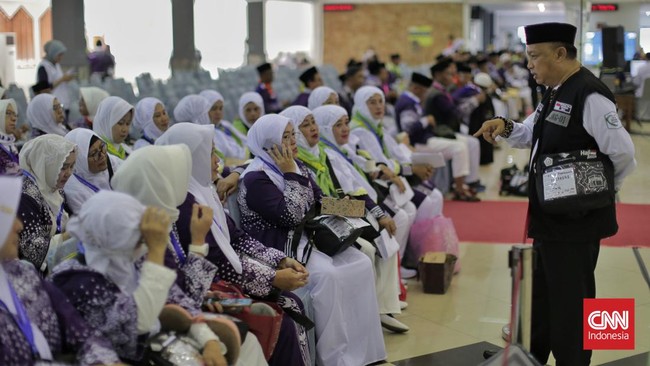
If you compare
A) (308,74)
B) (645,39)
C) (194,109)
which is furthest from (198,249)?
(308,74)

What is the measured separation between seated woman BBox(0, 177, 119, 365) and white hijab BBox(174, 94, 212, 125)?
519 centimetres

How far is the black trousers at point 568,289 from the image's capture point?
368 centimetres

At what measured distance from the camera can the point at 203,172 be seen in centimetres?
376

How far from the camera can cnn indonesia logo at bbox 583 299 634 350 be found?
12.2 feet

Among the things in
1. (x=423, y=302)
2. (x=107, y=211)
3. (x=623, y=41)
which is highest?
(x=623, y=41)

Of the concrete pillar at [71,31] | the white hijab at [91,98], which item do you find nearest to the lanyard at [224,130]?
the white hijab at [91,98]

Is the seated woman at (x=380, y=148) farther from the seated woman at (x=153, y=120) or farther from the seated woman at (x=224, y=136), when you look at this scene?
the seated woman at (x=153, y=120)

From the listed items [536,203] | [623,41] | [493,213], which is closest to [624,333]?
[536,203]

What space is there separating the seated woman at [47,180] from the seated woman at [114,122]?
51.0 inches

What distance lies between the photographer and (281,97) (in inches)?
510

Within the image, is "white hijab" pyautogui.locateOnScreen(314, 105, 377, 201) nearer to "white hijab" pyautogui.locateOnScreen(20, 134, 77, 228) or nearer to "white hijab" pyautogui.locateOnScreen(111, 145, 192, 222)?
"white hijab" pyautogui.locateOnScreen(20, 134, 77, 228)

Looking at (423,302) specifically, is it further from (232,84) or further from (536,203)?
(232,84)

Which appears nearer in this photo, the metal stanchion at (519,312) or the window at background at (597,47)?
the metal stanchion at (519,312)

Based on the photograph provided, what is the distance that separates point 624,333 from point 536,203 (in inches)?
34.2
